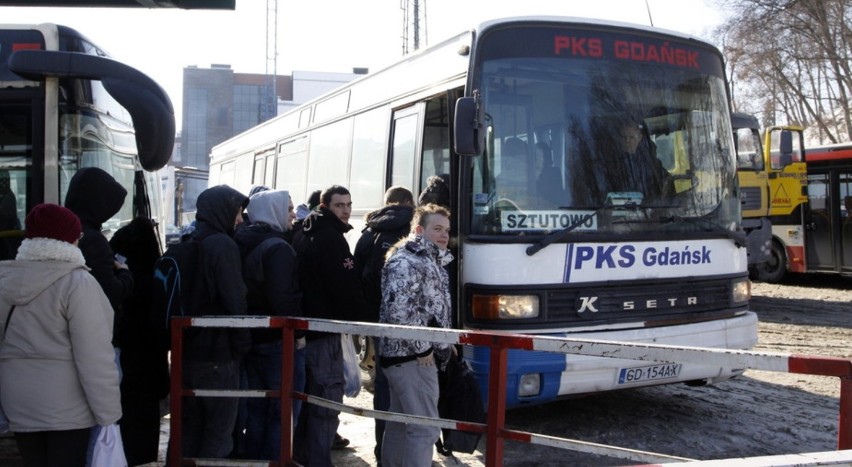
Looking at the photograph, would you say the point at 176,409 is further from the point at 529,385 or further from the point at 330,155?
the point at 330,155

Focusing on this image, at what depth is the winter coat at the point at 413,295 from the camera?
4332 mm

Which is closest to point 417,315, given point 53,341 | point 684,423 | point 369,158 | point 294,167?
point 53,341

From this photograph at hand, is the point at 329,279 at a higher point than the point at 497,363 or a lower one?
higher

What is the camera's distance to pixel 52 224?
142 inches

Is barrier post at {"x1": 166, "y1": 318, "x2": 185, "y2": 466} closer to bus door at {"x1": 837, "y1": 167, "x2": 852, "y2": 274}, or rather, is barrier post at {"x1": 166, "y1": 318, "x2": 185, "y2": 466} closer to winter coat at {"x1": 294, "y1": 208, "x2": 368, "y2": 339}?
winter coat at {"x1": 294, "y1": 208, "x2": 368, "y2": 339}

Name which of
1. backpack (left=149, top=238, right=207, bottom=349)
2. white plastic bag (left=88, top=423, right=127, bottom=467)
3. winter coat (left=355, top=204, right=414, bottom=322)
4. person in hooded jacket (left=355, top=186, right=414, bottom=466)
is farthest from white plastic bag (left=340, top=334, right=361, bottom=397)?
white plastic bag (left=88, top=423, right=127, bottom=467)

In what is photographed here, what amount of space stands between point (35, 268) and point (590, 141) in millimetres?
3785

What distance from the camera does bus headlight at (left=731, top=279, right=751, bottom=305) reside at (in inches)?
249

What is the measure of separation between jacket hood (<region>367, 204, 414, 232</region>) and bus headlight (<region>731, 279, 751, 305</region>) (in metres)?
2.61

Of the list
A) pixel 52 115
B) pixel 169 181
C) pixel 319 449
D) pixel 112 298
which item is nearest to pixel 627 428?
pixel 319 449

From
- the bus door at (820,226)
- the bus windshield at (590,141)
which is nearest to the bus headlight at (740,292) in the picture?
the bus windshield at (590,141)

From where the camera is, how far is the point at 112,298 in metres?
4.15

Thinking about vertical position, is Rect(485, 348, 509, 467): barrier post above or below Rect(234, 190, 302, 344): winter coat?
below

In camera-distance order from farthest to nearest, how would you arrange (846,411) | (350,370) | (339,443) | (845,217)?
(845,217) < (339,443) < (350,370) < (846,411)
